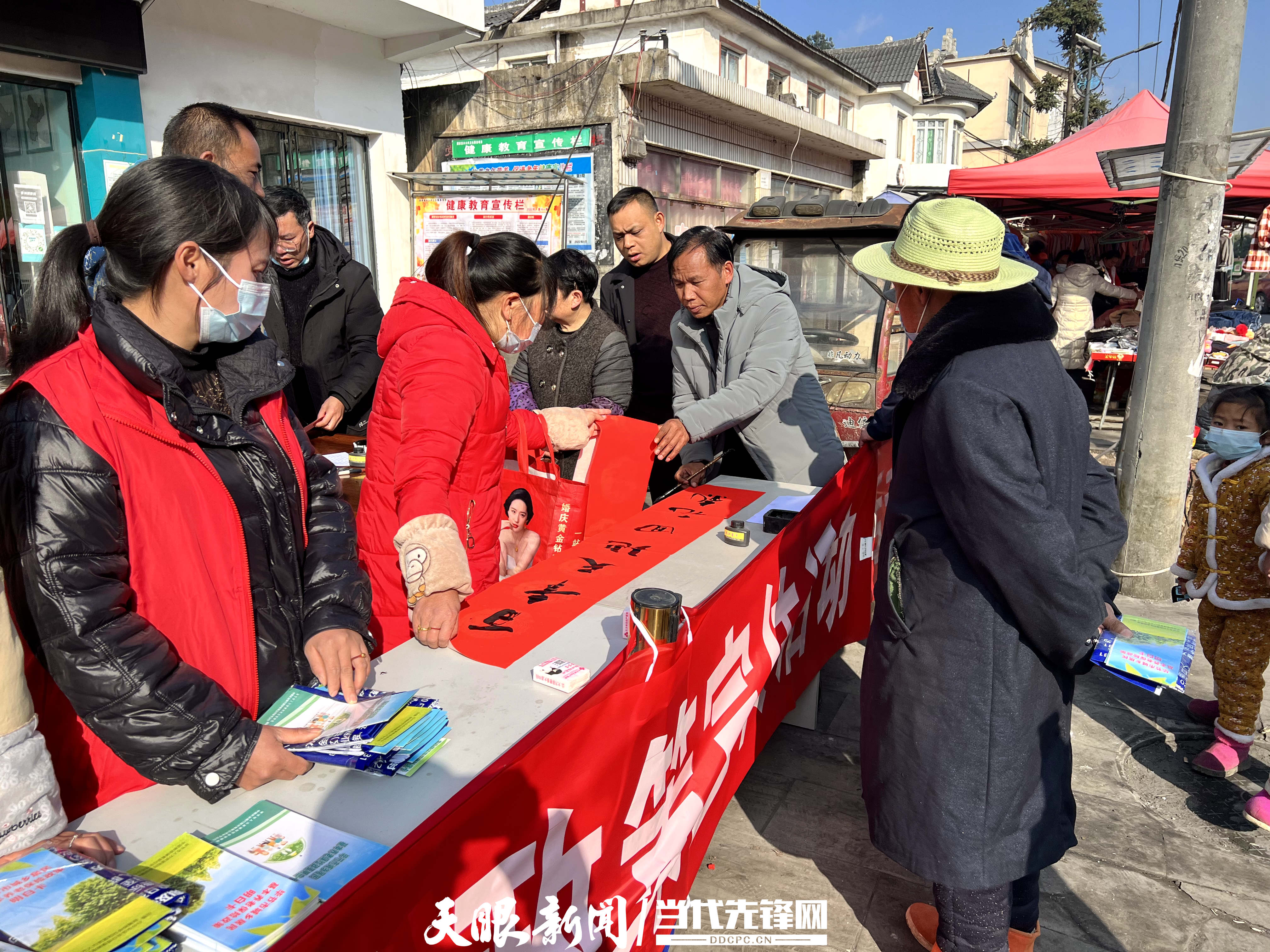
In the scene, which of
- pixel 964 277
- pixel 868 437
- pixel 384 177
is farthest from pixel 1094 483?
pixel 384 177

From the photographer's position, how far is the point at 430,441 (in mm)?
1939

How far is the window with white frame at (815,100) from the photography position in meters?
20.1

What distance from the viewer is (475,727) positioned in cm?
150

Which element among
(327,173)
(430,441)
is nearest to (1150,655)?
(430,441)

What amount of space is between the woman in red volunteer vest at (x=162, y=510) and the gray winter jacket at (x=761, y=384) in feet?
6.08

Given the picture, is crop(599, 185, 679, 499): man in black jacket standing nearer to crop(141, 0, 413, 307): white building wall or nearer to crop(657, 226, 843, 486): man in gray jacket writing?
crop(657, 226, 843, 486): man in gray jacket writing

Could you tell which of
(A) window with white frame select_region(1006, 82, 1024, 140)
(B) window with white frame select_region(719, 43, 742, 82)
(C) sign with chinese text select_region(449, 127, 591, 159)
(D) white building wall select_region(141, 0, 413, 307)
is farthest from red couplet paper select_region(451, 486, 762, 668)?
(A) window with white frame select_region(1006, 82, 1024, 140)

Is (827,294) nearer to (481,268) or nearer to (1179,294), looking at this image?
(1179,294)

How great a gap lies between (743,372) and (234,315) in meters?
2.12

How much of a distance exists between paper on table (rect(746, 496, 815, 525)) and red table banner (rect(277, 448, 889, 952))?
100 millimetres

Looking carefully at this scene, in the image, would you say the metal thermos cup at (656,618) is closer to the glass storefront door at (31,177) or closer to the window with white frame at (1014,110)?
the glass storefront door at (31,177)

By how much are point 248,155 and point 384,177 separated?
227 inches

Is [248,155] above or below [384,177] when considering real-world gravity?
below

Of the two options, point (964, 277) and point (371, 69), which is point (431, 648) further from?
point (371, 69)
